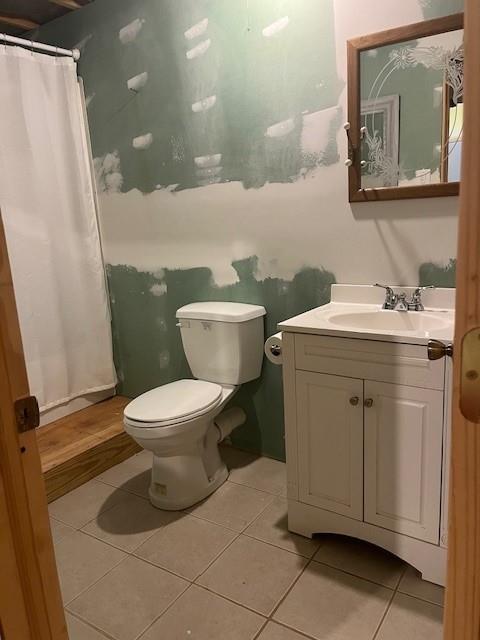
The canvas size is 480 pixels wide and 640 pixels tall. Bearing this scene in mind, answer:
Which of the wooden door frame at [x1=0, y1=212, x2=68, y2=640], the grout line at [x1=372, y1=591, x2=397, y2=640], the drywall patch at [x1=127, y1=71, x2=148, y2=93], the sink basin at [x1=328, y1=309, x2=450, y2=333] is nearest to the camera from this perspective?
the wooden door frame at [x1=0, y1=212, x2=68, y2=640]

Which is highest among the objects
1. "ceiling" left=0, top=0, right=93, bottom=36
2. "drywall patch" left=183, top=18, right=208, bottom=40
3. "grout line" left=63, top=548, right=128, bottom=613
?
"ceiling" left=0, top=0, right=93, bottom=36

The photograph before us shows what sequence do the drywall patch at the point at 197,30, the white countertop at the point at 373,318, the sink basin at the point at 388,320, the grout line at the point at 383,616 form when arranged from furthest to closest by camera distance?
the drywall patch at the point at 197,30
the sink basin at the point at 388,320
the white countertop at the point at 373,318
the grout line at the point at 383,616

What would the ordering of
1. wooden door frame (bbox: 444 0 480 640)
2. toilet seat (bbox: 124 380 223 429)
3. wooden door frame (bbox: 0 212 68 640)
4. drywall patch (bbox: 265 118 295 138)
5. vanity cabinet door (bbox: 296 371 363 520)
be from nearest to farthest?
wooden door frame (bbox: 444 0 480 640)
wooden door frame (bbox: 0 212 68 640)
vanity cabinet door (bbox: 296 371 363 520)
toilet seat (bbox: 124 380 223 429)
drywall patch (bbox: 265 118 295 138)

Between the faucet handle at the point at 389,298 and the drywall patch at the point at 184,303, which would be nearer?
the faucet handle at the point at 389,298

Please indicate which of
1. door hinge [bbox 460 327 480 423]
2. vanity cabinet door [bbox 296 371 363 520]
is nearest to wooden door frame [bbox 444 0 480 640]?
door hinge [bbox 460 327 480 423]

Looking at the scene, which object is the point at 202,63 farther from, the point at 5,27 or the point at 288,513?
the point at 288,513

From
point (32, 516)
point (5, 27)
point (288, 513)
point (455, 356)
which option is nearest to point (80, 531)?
point (288, 513)

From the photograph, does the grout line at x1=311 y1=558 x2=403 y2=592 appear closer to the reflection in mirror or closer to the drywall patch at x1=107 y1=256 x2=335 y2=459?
the drywall patch at x1=107 y1=256 x2=335 y2=459

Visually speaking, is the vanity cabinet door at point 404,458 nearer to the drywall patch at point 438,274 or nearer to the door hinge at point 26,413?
the drywall patch at point 438,274

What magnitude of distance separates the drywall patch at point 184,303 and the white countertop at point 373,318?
0.14 m

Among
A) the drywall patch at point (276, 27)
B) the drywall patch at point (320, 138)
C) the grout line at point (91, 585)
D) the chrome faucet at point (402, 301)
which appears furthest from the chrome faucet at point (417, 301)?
the grout line at point (91, 585)

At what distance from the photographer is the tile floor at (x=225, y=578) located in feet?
4.64

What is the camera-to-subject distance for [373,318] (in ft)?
6.01

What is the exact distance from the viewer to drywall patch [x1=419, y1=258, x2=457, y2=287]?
69.1 inches
